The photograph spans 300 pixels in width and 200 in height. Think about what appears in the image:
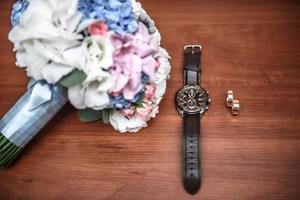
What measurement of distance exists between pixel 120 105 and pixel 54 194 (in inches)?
8.8

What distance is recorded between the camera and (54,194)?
69cm

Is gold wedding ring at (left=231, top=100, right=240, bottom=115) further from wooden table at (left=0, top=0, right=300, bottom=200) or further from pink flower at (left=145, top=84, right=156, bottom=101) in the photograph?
pink flower at (left=145, top=84, right=156, bottom=101)

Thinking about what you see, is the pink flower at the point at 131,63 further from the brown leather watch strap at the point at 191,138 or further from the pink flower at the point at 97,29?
the brown leather watch strap at the point at 191,138

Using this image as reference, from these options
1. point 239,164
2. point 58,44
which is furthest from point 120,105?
point 239,164

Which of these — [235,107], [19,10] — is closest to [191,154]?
[235,107]

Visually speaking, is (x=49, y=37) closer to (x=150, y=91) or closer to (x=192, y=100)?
(x=150, y=91)

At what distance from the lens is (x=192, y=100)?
2.47ft

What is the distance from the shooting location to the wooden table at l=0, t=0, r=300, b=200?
0.68 metres

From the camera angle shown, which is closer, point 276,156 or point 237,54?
point 276,156

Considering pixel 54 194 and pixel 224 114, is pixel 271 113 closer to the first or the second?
pixel 224 114

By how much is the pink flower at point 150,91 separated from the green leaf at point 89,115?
0.10 m

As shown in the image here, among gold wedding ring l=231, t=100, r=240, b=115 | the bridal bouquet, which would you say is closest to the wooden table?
gold wedding ring l=231, t=100, r=240, b=115

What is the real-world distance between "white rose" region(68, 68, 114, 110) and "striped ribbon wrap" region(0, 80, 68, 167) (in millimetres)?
60

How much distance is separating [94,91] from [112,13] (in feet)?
0.43
